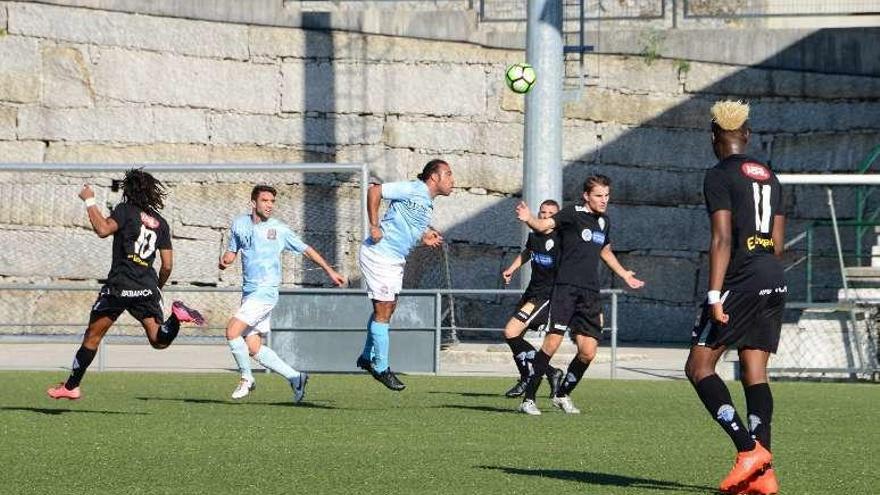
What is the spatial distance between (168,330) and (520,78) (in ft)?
27.6

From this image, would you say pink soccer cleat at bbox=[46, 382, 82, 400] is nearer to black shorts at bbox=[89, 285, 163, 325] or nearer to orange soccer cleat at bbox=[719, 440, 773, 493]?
black shorts at bbox=[89, 285, 163, 325]

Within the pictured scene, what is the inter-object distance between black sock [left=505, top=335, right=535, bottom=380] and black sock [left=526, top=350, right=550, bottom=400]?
160cm

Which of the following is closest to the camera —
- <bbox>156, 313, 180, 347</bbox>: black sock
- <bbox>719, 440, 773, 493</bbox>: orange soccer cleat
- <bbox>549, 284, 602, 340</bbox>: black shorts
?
<bbox>719, 440, 773, 493</bbox>: orange soccer cleat

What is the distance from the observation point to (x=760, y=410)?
855cm

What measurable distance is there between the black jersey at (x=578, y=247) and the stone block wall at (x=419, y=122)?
10.4m

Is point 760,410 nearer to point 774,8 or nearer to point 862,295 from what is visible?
point 862,295

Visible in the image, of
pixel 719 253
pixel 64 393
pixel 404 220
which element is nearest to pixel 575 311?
pixel 404 220

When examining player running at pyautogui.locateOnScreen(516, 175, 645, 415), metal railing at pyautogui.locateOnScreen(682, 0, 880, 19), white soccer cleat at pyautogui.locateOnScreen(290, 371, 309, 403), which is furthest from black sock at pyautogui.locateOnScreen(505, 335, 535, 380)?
metal railing at pyautogui.locateOnScreen(682, 0, 880, 19)

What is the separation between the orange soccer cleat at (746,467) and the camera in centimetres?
816

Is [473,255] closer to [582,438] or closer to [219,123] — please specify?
[219,123]

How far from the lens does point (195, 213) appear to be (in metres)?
24.2

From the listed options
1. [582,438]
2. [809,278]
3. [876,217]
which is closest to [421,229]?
[582,438]

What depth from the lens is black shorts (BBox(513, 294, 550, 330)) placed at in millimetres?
15617

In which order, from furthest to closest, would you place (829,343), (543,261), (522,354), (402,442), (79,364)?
(829,343)
(543,261)
(522,354)
(79,364)
(402,442)
